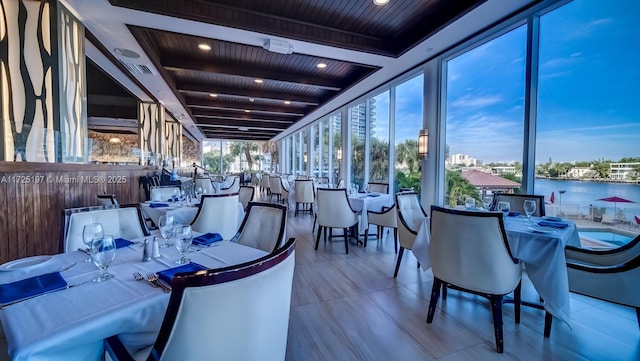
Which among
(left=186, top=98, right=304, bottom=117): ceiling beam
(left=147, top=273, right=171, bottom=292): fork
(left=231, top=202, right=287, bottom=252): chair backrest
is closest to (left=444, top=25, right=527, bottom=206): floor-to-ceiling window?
(left=231, top=202, right=287, bottom=252): chair backrest

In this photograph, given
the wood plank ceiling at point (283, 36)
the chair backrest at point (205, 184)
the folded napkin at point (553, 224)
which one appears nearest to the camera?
the folded napkin at point (553, 224)

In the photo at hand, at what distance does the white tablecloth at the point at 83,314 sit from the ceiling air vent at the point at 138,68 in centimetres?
442

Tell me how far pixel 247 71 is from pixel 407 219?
428 centimetres

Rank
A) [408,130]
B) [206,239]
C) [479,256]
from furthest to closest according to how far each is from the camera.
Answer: [408,130] → [479,256] → [206,239]

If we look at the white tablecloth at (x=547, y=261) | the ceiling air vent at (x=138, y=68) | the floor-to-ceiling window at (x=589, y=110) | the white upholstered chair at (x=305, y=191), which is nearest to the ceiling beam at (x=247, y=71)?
the ceiling air vent at (x=138, y=68)

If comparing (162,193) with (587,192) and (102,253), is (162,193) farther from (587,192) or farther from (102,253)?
(587,192)

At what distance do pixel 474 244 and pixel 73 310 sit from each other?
221cm

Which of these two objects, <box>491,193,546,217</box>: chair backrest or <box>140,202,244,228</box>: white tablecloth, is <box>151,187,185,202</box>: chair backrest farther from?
<box>491,193,546,217</box>: chair backrest

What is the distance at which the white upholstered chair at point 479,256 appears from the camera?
1896 mm

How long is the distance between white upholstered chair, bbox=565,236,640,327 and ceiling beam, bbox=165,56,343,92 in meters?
5.32

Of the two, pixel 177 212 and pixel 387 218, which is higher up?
pixel 177 212

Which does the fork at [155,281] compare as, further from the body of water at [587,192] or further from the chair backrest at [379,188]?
the chair backrest at [379,188]

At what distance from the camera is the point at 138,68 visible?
4797 mm

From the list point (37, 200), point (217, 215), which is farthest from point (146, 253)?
point (37, 200)
